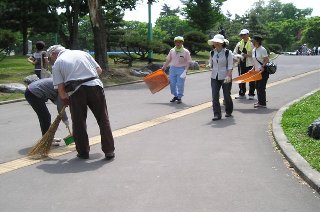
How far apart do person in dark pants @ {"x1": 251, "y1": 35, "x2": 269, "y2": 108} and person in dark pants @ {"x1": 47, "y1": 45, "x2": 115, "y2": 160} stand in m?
5.60

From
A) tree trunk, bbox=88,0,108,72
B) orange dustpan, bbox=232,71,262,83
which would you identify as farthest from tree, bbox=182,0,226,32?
orange dustpan, bbox=232,71,262,83

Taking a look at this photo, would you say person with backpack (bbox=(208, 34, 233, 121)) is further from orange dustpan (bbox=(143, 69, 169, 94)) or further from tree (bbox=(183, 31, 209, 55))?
tree (bbox=(183, 31, 209, 55))

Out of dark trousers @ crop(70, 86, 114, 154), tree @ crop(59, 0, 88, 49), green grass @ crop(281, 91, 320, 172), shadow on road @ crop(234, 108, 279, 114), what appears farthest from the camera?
tree @ crop(59, 0, 88, 49)

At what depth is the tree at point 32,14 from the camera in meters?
27.6

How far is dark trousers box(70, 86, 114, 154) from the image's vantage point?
6.48 m

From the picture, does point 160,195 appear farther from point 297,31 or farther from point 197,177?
point 297,31

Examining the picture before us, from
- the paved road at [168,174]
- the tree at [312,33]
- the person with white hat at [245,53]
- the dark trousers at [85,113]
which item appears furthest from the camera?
the tree at [312,33]

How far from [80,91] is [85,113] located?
0.34 m

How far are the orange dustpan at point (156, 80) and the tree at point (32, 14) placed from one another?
16130 millimetres

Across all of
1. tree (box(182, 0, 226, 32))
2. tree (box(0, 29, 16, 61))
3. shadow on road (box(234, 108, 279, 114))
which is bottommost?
shadow on road (box(234, 108, 279, 114))

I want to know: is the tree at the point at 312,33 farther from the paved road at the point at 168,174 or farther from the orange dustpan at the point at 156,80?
the paved road at the point at 168,174

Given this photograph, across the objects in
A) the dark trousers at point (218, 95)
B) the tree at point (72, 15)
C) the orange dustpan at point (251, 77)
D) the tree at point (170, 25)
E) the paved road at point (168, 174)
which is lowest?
the paved road at point (168, 174)

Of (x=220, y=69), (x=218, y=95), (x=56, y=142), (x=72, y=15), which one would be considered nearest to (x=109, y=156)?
(x=56, y=142)

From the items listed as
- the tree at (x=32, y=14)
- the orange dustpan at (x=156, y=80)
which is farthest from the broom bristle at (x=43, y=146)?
the tree at (x=32, y=14)
